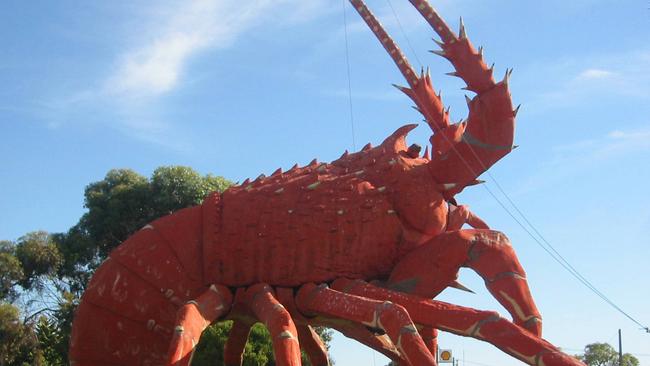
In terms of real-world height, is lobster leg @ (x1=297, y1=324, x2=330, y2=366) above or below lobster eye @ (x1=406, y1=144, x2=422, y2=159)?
below

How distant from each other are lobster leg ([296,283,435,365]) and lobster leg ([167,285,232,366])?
95 centimetres

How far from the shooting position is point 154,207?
25391 millimetres

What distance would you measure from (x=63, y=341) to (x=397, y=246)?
16.0 meters

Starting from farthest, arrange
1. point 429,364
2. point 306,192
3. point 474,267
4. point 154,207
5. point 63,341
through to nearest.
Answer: point 154,207
point 63,341
point 306,192
point 474,267
point 429,364

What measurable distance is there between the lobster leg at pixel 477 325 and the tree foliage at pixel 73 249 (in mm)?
15093

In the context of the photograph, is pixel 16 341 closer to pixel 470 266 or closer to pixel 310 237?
pixel 310 237

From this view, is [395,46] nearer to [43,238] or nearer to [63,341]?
[63,341]

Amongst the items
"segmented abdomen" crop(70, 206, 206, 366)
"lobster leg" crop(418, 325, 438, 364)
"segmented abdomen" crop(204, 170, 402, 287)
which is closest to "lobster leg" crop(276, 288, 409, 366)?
"segmented abdomen" crop(204, 170, 402, 287)

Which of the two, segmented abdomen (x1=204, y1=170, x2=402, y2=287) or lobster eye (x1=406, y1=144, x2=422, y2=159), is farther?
lobster eye (x1=406, y1=144, x2=422, y2=159)

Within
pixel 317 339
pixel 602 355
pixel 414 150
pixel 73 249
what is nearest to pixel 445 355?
pixel 317 339

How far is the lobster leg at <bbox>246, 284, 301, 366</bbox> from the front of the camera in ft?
29.5

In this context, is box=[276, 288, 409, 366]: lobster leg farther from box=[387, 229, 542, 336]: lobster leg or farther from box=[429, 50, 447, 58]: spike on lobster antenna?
box=[429, 50, 447, 58]: spike on lobster antenna

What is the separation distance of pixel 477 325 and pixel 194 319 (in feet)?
10.5

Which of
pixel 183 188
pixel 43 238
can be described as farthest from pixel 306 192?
pixel 43 238
